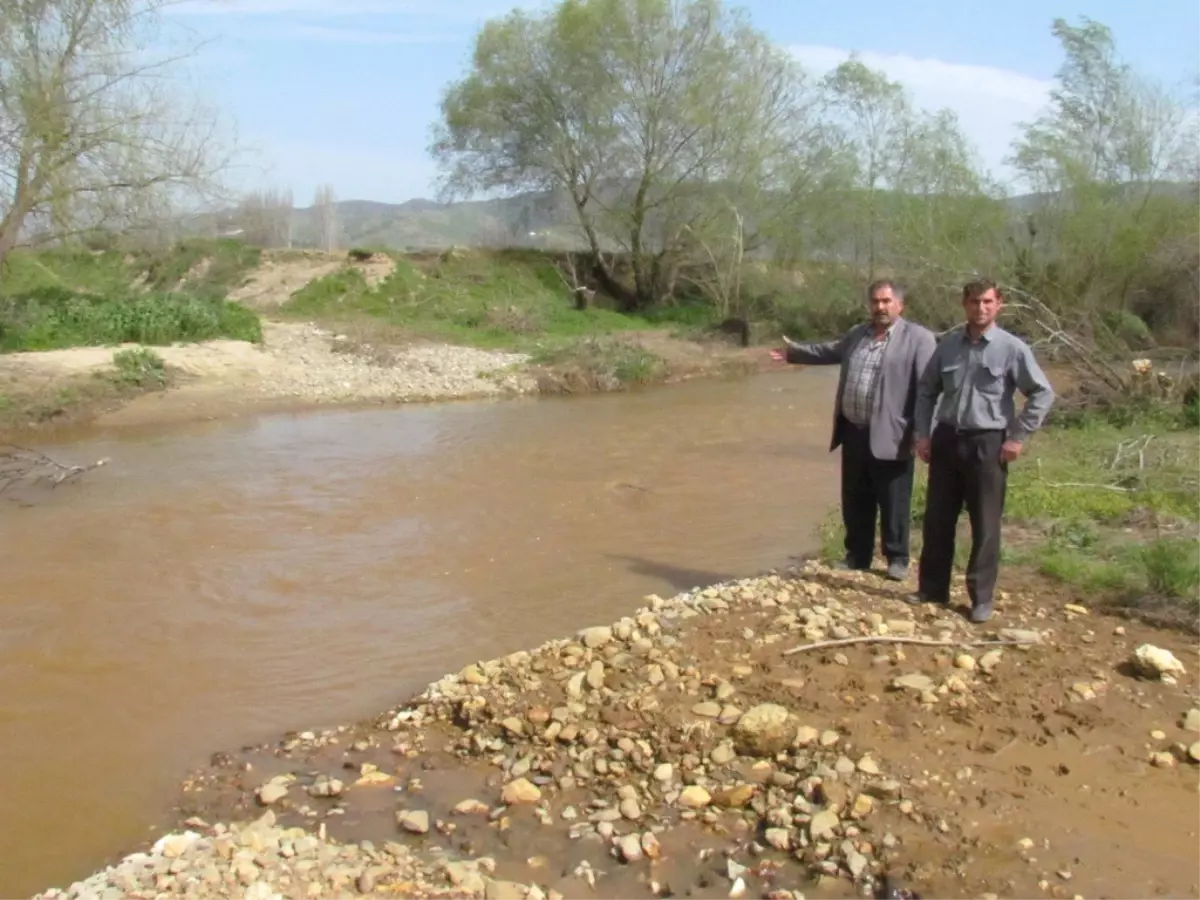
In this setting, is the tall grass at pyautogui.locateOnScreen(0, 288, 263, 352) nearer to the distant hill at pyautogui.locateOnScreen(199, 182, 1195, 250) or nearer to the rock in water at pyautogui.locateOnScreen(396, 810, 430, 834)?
the distant hill at pyautogui.locateOnScreen(199, 182, 1195, 250)

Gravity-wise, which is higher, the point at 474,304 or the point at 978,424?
the point at 978,424

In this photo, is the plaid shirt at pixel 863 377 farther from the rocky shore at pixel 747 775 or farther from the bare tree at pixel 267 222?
the bare tree at pixel 267 222

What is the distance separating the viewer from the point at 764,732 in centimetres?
439

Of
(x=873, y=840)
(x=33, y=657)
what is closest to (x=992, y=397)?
(x=873, y=840)

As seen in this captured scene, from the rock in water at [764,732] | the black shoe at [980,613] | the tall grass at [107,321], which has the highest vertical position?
the tall grass at [107,321]

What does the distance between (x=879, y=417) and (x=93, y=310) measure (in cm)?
1613

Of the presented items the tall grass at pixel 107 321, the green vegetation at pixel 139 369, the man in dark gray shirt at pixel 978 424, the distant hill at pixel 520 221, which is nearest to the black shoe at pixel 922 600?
the man in dark gray shirt at pixel 978 424

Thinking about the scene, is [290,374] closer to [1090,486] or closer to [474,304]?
[474,304]

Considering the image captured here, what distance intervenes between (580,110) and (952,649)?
24.7 meters

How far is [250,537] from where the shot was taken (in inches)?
365

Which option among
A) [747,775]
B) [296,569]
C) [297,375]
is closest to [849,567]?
[747,775]

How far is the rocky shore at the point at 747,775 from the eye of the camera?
3668 mm

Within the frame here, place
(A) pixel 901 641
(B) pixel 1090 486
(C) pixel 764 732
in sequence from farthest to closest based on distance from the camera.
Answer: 1. (B) pixel 1090 486
2. (A) pixel 901 641
3. (C) pixel 764 732

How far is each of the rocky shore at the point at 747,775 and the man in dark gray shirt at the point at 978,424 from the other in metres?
0.42
